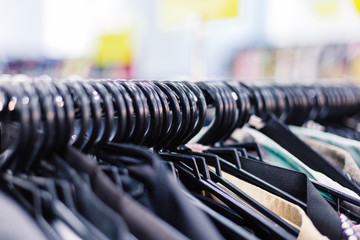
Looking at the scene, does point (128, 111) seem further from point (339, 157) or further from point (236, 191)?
point (339, 157)

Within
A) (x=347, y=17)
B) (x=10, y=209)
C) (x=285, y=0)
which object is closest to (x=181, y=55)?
(x=285, y=0)

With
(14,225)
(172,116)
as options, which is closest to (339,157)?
(172,116)

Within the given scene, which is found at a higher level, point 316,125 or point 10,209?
point 10,209

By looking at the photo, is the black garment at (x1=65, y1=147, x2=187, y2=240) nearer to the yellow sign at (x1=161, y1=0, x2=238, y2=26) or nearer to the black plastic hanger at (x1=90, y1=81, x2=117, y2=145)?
the black plastic hanger at (x1=90, y1=81, x2=117, y2=145)

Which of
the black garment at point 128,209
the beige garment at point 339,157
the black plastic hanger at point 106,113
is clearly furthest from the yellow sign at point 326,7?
the black garment at point 128,209

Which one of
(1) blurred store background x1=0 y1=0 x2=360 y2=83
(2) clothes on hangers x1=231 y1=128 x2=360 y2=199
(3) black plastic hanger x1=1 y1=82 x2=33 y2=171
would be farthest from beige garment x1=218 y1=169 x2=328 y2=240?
(1) blurred store background x1=0 y1=0 x2=360 y2=83

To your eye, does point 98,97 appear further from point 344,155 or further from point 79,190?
point 344,155

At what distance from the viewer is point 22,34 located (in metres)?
5.33

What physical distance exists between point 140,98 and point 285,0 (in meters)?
3.49

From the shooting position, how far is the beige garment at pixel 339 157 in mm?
620

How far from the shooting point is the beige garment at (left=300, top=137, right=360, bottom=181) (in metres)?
0.62

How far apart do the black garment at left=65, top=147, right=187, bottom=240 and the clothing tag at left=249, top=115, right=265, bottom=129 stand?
395mm

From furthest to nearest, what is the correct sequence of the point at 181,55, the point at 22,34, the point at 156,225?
the point at 22,34 < the point at 181,55 < the point at 156,225

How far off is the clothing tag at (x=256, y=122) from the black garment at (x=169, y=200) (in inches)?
13.3
